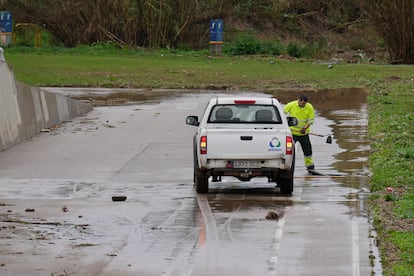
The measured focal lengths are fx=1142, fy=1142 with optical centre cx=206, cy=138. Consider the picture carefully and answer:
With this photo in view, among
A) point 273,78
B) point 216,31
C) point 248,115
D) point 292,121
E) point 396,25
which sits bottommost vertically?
point 216,31

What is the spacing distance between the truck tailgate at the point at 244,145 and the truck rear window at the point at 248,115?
65 centimetres

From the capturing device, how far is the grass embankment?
20578 millimetres

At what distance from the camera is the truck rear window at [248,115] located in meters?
19.9

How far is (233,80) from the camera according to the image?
4553 centimetres

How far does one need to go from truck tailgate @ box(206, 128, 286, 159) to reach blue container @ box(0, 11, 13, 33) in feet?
140

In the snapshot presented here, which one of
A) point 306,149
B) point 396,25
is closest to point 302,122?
point 306,149

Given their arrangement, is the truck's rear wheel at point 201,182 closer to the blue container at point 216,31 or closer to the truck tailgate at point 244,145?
the truck tailgate at point 244,145

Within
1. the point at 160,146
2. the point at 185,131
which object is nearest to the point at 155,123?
the point at 185,131

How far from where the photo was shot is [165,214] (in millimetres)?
17641

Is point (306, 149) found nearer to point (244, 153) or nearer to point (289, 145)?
point (289, 145)

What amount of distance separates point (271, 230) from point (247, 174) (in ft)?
10.6

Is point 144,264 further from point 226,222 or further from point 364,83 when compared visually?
point 364,83

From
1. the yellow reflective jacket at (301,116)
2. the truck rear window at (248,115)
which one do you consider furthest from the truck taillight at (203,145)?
the yellow reflective jacket at (301,116)

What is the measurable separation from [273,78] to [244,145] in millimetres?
27540
